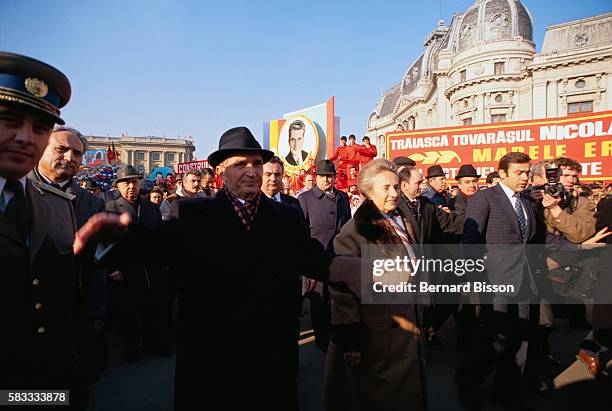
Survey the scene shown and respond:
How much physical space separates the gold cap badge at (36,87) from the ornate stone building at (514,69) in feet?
143

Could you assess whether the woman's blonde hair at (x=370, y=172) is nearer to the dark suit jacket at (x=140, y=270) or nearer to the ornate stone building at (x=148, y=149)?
the dark suit jacket at (x=140, y=270)

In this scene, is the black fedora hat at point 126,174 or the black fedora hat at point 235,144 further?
the black fedora hat at point 126,174

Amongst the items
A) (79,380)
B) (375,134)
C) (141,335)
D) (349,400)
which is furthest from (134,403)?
(375,134)

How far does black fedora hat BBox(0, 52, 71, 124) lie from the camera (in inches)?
56.1

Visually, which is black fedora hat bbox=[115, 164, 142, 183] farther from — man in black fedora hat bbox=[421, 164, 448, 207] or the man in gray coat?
man in black fedora hat bbox=[421, 164, 448, 207]

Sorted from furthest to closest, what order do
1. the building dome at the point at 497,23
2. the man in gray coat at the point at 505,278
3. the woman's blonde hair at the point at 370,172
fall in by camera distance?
the building dome at the point at 497,23
the man in gray coat at the point at 505,278
the woman's blonde hair at the point at 370,172

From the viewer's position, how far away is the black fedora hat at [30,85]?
1426mm

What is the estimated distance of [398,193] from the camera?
3.03 metres

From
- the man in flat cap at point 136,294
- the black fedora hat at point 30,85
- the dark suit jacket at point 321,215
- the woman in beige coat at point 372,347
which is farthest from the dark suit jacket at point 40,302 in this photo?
the dark suit jacket at point 321,215

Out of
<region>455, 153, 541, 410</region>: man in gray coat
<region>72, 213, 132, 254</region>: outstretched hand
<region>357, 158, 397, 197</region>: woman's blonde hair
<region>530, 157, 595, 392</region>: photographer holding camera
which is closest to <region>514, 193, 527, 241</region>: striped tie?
<region>455, 153, 541, 410</region>: man in gray coat

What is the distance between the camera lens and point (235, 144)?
96.1 inches

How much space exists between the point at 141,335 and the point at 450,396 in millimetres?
3969

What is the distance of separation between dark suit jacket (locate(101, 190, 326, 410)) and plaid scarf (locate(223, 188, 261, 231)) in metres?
0.04

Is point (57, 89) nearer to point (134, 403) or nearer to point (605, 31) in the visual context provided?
point (134, 403)
